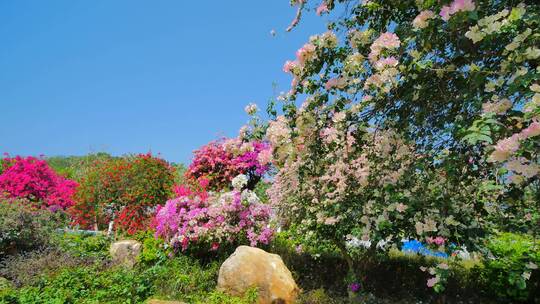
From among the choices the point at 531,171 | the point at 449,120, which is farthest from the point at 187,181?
the point at 531,171

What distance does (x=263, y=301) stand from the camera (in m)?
6.05

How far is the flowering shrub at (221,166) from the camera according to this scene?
38.8 feet

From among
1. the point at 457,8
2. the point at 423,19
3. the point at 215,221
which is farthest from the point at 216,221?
the point at 457,8

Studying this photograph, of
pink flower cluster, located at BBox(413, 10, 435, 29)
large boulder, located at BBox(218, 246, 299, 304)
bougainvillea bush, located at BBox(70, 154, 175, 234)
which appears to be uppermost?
bougainvillea bush, located at BBox(70, 154, 175, 234)

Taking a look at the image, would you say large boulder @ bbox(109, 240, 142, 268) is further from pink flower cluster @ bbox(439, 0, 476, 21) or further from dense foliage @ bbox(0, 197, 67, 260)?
pink flower cluster @ bbox(439, 0, 476, 21)

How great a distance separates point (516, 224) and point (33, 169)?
13544 millimetres

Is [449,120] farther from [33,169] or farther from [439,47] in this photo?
[33,169]

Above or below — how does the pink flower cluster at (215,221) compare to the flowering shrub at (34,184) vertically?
below

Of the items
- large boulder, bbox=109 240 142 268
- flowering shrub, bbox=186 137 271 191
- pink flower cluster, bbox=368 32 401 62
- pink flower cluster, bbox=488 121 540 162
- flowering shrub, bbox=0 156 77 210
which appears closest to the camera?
pink flower cluster, bbox=488 121 540 162

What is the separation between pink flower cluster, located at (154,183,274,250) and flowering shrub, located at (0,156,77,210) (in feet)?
20.3

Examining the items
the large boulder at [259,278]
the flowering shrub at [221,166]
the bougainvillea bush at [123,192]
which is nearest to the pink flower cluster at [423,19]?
the large boulder at [259,278]

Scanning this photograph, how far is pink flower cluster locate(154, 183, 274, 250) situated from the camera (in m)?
7.77

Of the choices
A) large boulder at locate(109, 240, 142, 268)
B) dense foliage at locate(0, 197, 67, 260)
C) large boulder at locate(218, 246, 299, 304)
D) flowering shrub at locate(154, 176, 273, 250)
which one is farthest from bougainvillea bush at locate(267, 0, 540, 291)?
dense foliage at locate(0, 197, 67, 260)

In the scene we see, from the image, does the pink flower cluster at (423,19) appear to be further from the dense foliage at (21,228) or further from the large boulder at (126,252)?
the dense foliage at (21,228)
